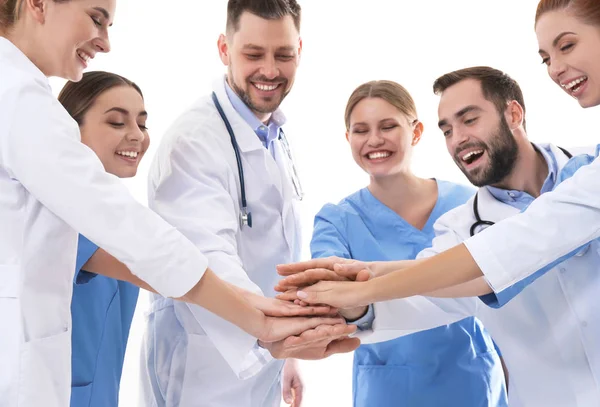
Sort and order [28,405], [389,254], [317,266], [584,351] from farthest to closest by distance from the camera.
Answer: [389,254] → [317,266] → [584,351] → [28,405]

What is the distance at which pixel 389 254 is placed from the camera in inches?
93.7

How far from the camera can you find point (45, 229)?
4.83 ft

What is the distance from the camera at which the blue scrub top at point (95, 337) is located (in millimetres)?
1855

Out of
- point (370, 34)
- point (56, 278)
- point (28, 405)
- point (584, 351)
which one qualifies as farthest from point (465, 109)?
point (370, 34)

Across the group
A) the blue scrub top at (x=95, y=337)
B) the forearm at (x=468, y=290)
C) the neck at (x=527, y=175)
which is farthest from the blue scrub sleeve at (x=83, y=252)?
the neck at (x=527, y=175)

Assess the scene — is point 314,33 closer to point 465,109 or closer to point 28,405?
point 465,109

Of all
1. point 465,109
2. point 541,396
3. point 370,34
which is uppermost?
point 370,34

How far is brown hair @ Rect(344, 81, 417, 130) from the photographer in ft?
8.31

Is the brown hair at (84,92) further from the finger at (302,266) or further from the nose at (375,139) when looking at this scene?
the nose at (375,139)

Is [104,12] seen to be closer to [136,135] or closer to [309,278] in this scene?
[136,135]

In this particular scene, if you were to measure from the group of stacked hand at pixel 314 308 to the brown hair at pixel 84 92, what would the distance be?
0.67 m

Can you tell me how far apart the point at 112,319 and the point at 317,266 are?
0.57m

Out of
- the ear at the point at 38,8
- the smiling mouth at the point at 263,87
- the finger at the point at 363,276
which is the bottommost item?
the finger at the point at 363,276

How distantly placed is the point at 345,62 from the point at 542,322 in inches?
89.7
